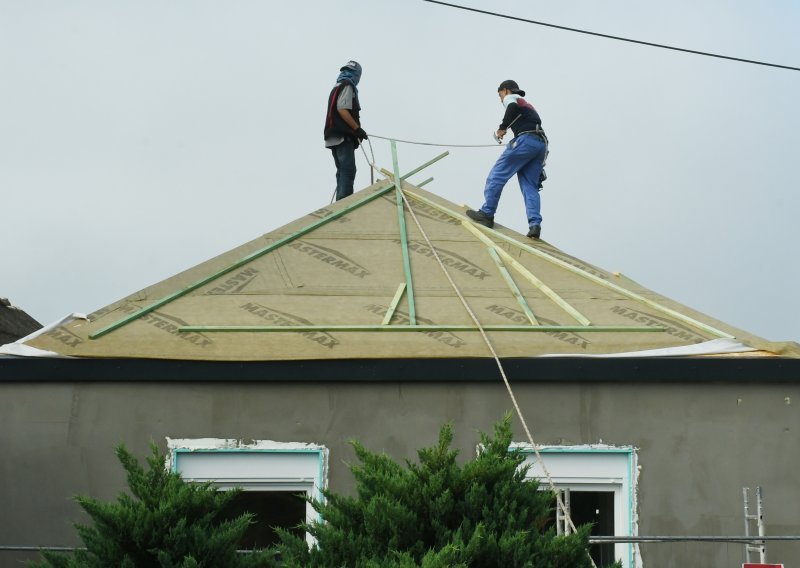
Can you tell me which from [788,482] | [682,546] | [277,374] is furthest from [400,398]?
[788,482]

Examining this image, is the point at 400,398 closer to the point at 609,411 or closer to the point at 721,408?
the point at 609,411

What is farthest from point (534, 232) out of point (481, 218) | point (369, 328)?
point (369, 328)

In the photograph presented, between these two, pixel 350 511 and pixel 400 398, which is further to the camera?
pixel 400 398

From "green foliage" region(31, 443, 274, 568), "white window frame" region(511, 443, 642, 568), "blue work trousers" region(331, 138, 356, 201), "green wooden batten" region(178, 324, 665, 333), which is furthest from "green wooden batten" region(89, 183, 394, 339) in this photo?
"white window frame" region(511, 443, 642, 568)

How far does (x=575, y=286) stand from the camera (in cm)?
866

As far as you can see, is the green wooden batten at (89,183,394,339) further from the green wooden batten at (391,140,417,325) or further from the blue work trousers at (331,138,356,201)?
the blue work trousers at (331,138,356,201)

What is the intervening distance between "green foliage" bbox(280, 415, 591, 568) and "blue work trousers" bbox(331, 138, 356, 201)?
6.23 metres

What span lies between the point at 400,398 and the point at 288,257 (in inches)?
80.8

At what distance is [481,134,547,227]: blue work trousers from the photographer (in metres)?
10.0

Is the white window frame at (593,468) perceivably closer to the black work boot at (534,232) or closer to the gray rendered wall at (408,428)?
the gray rendered wall at (408,428)

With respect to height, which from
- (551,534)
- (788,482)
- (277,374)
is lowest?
(551,534)

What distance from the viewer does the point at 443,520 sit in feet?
17.1

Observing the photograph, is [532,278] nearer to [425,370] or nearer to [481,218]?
[481,218]

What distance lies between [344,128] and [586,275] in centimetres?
352
